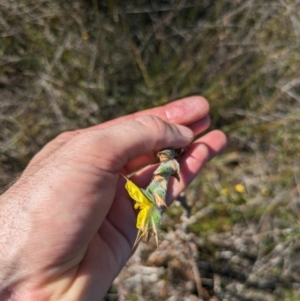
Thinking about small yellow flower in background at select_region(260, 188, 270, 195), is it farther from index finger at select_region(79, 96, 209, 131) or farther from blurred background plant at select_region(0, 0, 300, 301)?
index finger at select_region(79, 96, 209, 131)

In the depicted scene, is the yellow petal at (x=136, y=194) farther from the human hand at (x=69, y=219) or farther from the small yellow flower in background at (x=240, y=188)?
the small yellow flower in background at (x=240, y=188)

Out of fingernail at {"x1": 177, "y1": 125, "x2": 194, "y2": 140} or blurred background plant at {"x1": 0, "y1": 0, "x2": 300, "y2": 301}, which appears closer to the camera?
fingernail at {"x1": 177, "y1": 125, "x2": 194, "y2": 140}

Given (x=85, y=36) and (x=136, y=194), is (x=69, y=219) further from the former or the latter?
(x=85, y=36)

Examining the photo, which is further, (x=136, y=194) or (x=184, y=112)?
(x=184, y=112)

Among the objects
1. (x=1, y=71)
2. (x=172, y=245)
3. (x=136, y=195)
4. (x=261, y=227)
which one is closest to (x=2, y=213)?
(x=136, y=195)

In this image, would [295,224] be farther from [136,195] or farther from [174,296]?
[136,195]

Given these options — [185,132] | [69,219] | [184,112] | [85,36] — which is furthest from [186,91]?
[69,219]

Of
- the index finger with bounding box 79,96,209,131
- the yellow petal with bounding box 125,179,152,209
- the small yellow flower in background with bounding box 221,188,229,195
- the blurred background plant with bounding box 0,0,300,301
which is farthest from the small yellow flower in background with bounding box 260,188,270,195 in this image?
the yellow petal with bounding box 125,179,152,209
